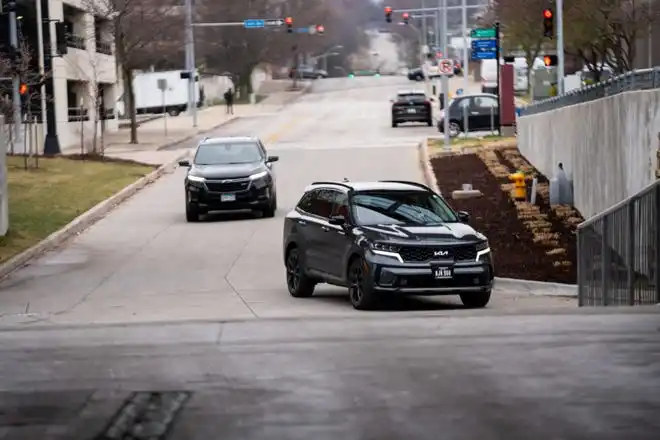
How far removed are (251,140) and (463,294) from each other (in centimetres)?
1464

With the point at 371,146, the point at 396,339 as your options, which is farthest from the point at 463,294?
the point at 371,146

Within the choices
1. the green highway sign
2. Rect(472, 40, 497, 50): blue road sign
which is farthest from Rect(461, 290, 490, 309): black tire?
the green highway sign

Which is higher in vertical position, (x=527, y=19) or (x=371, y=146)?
(x=527, y=19)

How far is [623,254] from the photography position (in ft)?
52.7

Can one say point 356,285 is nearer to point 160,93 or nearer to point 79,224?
point 79,224

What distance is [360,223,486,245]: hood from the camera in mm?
16703

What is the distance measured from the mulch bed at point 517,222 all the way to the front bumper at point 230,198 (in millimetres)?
4541

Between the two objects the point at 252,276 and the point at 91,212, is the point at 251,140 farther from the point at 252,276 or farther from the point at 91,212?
the point at 252,276

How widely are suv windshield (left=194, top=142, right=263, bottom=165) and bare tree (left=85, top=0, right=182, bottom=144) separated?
25.9 metres

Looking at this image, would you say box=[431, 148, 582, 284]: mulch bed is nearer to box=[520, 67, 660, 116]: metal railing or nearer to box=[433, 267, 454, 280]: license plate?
box=[520, 67, 660, 116]: metal railing

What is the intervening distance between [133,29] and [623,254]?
57.3m

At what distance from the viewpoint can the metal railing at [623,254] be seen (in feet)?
49.3

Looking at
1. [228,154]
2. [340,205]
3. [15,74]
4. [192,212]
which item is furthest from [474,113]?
[340,205]

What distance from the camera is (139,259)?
82.3 ft
